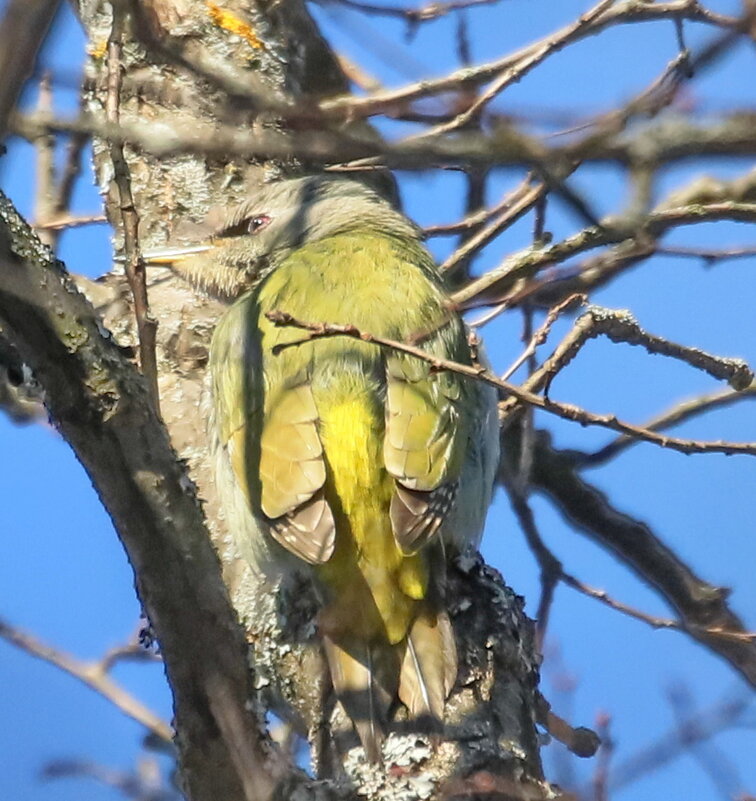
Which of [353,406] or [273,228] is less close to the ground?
[273,228]

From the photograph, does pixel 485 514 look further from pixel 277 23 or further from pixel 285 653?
pixel 277 23

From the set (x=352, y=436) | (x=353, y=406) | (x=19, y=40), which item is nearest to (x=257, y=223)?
(x=353, y=406)

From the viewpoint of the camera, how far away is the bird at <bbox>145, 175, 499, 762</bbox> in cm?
345

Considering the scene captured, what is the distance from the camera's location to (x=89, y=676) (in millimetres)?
4555

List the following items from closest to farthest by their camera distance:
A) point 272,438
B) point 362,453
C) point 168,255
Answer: point 362,453 → point 272,438 → point 168,255

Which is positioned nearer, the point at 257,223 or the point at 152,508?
the point at 152,508

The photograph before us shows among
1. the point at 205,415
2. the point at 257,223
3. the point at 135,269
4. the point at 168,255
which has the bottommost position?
the point at 135,269

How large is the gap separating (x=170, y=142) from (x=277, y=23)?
3609mm

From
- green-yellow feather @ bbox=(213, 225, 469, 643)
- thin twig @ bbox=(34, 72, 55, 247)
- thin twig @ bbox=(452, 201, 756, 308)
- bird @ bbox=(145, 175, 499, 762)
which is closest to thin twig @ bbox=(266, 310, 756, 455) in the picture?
bird @ bbox=(145, 175, 499, 762)

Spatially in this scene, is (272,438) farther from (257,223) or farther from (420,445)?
(257,223)

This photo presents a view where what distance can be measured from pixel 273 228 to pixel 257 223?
0.11m

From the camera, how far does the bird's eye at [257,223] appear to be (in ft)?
15.9

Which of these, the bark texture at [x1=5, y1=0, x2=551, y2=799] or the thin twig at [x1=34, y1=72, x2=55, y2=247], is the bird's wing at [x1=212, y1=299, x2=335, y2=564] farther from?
the thin twig at [x1=34, y1=72, x2=55, y2=247]

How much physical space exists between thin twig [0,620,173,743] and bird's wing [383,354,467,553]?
138cm
